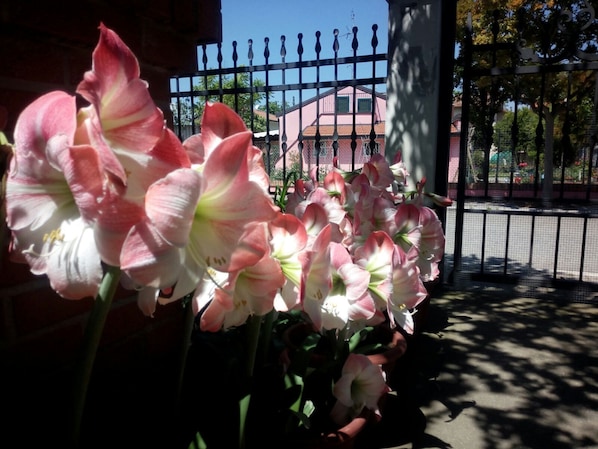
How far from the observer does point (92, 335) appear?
1.94ft

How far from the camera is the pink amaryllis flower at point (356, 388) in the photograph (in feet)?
4.78

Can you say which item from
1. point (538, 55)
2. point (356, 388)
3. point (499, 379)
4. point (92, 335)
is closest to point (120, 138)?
point (92, 335)

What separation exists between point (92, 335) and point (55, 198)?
0.20 meters

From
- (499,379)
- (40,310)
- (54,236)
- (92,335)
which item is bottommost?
(499,379)

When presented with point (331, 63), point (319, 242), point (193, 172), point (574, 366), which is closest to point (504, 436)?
point (574, 366)

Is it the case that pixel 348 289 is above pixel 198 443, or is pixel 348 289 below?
above

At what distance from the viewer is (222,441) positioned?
1060mm

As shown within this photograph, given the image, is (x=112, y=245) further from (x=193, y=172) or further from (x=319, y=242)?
(x=319, y=242)

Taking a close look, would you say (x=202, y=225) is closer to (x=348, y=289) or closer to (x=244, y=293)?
(x=244, y=293)

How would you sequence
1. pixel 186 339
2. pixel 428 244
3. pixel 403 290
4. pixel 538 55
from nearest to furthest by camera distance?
pixel 186 339 → pixel 403 290 → pixel 428 244 → pixel 538 55

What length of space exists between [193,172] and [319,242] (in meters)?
0.38

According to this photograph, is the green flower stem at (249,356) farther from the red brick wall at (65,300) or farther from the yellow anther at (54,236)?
the yellow anther at (54,236)

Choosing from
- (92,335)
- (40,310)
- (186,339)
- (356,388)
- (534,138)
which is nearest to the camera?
(92,335)

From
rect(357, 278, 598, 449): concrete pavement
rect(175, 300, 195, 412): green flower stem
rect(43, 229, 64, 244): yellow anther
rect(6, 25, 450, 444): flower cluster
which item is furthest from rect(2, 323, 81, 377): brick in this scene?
rect(357, 278, 598, 449): concrete pavement
